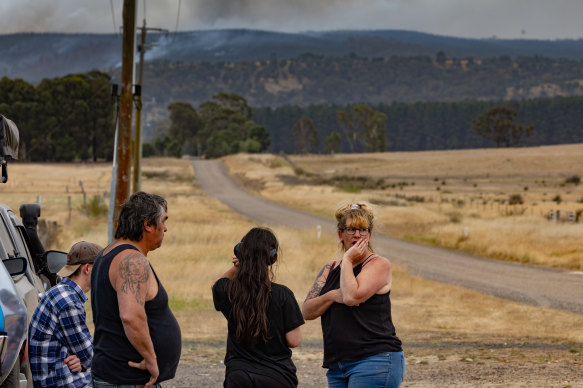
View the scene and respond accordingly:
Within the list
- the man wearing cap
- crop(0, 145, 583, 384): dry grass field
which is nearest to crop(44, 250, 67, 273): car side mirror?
the man wearing cap

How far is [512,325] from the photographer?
15.8 meters

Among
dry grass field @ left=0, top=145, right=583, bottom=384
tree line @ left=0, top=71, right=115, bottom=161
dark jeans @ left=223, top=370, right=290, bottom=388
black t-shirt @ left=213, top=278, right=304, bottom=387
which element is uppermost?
tree line @ left=0, top=71, right=115, bottom=161

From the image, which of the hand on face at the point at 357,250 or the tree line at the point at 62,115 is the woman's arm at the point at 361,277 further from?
the tree line at the point at 62,115

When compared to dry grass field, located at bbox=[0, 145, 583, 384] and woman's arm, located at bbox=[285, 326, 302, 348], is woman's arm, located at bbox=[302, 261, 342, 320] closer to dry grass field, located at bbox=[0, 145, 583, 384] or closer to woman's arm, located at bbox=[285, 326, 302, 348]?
woman's arm, located at bbox=[285, 326, 302, 348]

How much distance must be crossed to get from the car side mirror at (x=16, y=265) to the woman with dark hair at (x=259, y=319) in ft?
3.91

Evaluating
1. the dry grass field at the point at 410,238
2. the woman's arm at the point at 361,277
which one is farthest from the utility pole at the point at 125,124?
A: the woman's arm at the point at 361,277

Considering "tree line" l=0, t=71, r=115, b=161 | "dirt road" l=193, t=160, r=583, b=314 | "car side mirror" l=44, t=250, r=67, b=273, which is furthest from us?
"tree line" l=0, t=71, r=115, b=161

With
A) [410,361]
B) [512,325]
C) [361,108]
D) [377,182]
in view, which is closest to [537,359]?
[410,361]

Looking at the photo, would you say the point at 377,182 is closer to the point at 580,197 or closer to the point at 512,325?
the point at 580,197

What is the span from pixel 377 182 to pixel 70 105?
4014cm

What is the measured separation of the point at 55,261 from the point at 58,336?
1.56 meters

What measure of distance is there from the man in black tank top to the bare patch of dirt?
4.80 m

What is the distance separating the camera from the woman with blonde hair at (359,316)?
468cm

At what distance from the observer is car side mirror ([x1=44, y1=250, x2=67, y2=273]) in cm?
653
